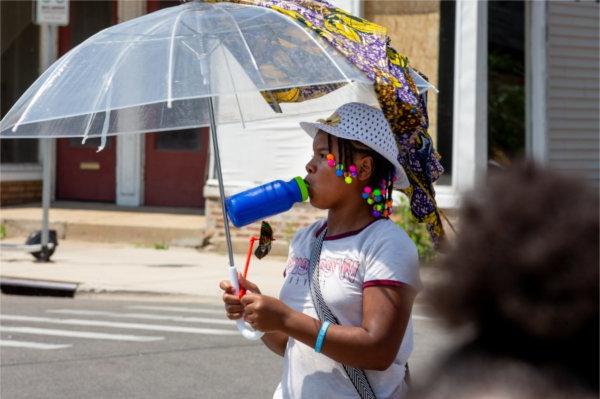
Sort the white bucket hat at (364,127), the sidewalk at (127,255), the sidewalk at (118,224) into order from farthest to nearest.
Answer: the sidewalk at (118,224)
the sidewalk at (127,255)
the white bucket hat at (364,127)

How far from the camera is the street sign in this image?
12.8m

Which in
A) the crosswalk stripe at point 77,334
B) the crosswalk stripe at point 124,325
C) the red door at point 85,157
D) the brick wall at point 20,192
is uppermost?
the red door at point 85,157

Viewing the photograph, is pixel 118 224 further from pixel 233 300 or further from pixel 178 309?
pixel 233 300

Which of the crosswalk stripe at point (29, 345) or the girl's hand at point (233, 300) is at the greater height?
the girl's hand at point (233, 300)

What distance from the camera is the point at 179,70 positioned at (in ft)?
11.7

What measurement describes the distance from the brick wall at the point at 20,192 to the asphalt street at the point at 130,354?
616 cm

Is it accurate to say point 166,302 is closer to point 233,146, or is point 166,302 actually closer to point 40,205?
point 233,146

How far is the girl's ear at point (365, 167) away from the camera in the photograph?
10.6ft

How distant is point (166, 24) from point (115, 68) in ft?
0.73

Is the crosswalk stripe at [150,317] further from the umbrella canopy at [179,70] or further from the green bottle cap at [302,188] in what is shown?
the green bottle cap at [302,188]

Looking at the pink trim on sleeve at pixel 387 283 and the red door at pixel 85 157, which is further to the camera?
the red door at pixel 85 157

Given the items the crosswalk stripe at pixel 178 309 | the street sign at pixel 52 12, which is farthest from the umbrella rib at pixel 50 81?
the street sign at pixel 52 12

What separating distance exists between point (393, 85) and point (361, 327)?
0.71 metres

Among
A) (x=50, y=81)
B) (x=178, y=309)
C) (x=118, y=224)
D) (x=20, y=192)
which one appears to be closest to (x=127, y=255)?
(x=118, y=224)
